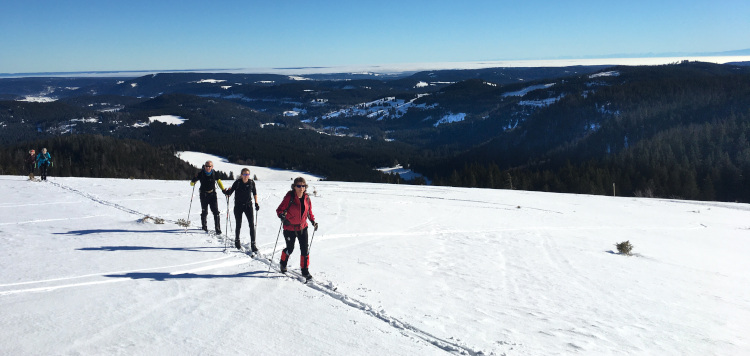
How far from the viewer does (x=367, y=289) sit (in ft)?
28.3

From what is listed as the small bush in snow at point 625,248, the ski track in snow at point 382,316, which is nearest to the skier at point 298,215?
the ski track in snow at point 382,316

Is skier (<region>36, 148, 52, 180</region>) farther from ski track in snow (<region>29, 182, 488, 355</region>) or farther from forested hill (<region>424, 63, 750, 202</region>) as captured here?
forested hill (<region>424, 63, 750, 202</region>)

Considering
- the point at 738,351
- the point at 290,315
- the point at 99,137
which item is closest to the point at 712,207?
the point at 738,351

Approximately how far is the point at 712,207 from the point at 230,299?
30.5 m

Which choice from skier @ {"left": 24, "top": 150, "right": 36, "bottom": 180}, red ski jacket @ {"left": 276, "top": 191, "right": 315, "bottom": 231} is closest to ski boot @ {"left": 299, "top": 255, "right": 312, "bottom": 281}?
red ski jacket @ {"left": 276, "top": 191, "right": 315, "bottom": 231}

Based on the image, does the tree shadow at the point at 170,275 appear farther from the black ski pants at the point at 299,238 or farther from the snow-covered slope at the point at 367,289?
the black ski pants at the point at 299,238

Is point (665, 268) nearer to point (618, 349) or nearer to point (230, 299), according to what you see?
point (618, 349)

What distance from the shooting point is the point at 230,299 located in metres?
Answer: 7.51

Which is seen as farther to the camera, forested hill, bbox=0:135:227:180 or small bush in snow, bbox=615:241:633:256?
forested hill, bbox=0:135:227:180

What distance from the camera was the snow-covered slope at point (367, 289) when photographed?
20.1ft

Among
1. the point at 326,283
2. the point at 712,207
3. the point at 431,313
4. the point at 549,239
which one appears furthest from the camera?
the point at 712,207

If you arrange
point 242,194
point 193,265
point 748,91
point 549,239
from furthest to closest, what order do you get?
1. point 748,91
2. point 549,239
3. point 242,194
4. point 193,265

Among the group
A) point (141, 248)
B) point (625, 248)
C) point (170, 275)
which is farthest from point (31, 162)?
point (625, 248)

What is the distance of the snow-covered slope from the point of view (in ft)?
20.1
